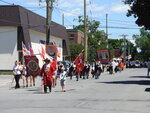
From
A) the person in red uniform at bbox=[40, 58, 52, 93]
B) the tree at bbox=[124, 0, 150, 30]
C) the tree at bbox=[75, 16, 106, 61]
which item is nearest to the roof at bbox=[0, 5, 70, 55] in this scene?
the tree at bbox=[124, 0, 150, 30]

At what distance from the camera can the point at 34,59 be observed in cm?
2506

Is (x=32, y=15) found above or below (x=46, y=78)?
above

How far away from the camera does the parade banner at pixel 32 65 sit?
24734mm

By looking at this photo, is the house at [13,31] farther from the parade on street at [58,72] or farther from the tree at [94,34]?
the tree at [94,34]

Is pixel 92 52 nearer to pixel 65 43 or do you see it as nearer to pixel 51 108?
pixel 65 43

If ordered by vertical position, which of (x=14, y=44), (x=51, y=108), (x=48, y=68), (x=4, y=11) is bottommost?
(x=51, y=108)

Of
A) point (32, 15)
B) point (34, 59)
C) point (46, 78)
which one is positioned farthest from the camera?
point (32, 15)

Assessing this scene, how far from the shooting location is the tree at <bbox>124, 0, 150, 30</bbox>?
29.9 metres

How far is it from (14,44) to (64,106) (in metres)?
30.8

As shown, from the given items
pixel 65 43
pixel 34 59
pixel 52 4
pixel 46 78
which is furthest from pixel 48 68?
pixel 65 43

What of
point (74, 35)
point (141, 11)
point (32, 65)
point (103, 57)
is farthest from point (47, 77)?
point (74, 35)

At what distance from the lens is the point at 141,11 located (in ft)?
99.6

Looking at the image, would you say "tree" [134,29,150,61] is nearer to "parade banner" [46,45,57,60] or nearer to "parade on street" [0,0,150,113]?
"parade on street" [0,0,150,113]

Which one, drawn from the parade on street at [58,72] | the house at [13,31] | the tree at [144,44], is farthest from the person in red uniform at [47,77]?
the tree at [144,44]
